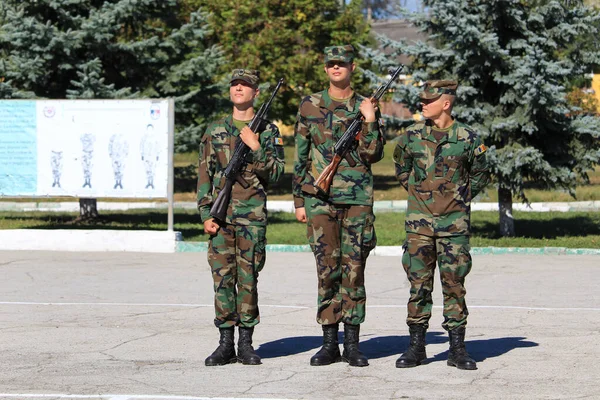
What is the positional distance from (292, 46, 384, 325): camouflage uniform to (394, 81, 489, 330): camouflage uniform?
331 millimetres

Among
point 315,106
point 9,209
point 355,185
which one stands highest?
point 315,106

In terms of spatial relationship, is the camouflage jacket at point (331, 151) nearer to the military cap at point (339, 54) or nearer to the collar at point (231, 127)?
the military cap at point (339, 54)

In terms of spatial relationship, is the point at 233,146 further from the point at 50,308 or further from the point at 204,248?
the point at 204,248

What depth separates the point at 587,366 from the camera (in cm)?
827

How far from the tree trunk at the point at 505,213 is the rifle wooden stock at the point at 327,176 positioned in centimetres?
1196

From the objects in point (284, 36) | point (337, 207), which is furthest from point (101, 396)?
point (284, 36)

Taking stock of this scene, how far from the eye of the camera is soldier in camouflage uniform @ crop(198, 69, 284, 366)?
8.24m

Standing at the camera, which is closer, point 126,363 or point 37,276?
point 126,363

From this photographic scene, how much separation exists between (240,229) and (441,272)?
150 cm

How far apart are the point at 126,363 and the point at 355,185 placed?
2.17 metres

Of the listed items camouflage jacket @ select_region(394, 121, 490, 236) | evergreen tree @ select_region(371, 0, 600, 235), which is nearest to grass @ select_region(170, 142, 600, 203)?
evergreen tree @ select_region(371, 0, 600, 235)

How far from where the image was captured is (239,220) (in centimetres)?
824

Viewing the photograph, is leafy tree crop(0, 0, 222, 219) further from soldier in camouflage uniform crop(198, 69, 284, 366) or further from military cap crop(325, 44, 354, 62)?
military cap crop(325, 44, 354, 62)

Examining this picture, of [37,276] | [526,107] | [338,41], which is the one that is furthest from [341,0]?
[37,276]
